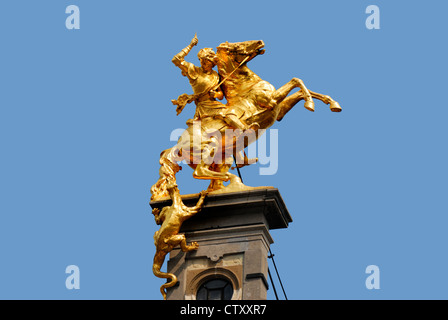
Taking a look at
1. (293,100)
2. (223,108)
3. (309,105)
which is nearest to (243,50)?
(223,108)

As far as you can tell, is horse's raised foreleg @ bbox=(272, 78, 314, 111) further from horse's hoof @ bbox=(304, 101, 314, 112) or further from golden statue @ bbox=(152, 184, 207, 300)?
golden statue @ bbox=(152, 184, 207, 300)

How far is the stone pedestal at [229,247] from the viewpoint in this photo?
16.9 m

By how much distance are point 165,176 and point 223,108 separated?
5.04 feet

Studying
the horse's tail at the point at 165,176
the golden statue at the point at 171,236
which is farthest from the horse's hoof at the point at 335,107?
the horse's tail at the point at 165,176

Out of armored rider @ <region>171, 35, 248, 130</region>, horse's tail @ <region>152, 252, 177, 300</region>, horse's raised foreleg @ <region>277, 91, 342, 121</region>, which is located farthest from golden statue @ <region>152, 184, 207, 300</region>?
horse's raised foreleg @ <region>277, 91, 342, 121</region>

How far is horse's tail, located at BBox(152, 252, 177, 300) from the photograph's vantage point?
675 inches

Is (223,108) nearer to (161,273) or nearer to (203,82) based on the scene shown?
(203,82)

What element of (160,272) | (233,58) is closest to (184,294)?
(160,272)

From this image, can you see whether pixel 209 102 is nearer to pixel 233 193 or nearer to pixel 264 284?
pixel 233 193

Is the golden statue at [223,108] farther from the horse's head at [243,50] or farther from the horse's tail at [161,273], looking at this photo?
the horse's tail at [161,273]

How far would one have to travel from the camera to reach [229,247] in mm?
17234
